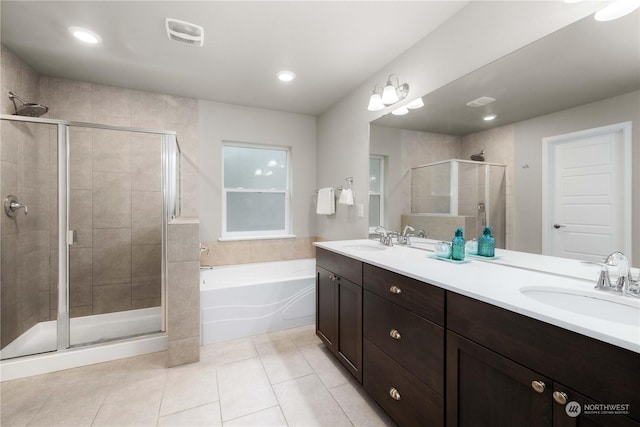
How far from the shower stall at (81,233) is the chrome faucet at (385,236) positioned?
1863mm

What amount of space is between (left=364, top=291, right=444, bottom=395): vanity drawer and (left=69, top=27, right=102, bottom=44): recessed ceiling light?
2.59 m

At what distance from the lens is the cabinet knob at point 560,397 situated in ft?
2.30

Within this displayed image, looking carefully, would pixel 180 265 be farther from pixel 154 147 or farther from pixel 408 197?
pixel 408 197

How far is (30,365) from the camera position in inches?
72.7

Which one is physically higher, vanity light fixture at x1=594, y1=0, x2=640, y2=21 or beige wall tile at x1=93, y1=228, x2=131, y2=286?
vanity light fixture at x1=594, y1=0, x2=640, y2=21

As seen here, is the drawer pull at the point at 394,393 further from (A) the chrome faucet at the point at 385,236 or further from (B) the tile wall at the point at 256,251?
(B) the tile wall at the point at 256,251

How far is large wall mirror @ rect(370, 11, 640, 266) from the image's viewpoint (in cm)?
102

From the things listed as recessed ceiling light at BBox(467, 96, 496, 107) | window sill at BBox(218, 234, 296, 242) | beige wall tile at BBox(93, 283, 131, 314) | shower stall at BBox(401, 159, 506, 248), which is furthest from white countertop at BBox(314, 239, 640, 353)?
beige wall tile at BBox(93, 283, 131, 314)

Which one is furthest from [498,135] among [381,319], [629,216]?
[381,319]

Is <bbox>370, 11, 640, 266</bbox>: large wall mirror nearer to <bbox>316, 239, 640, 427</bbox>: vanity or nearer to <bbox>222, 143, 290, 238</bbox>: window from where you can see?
<bbox>316, 239, 640, 427</bbox>: vanity

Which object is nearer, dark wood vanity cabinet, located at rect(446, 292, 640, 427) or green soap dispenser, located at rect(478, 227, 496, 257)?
dark wood vanity cabinet, located at rect(446, 292, 640, 427)

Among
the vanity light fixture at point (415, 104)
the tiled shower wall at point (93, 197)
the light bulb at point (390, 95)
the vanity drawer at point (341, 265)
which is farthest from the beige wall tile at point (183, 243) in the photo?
the vanity light fixture at point (415, 104)

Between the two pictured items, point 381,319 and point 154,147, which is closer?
point 381,319

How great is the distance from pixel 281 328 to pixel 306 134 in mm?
2407
